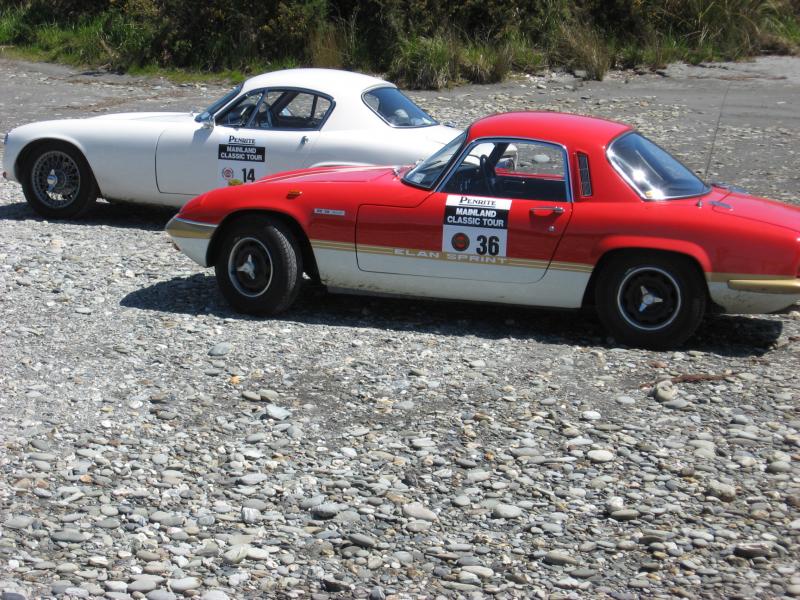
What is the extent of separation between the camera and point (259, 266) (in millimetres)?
7188

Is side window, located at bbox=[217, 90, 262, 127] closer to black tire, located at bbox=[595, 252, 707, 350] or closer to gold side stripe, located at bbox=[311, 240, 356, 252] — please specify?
gold side stripe, located at bbox=[311, 240, 356, 252]

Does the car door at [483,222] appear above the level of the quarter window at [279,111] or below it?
below

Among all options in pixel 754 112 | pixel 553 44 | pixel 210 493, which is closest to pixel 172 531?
pixel 210 493

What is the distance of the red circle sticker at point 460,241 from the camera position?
671 centimetres

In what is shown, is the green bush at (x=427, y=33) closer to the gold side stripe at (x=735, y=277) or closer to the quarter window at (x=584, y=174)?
the quarter window at (x=584, y=174)

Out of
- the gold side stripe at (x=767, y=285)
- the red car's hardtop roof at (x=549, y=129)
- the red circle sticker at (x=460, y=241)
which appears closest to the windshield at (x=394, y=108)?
the red car's hardtop roof at (x=549, y=129)

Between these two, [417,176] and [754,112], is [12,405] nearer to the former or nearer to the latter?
[417,176]

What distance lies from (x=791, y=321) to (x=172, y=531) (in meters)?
4.58

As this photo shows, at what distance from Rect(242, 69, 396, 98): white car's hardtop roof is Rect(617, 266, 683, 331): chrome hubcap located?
3867 millimetres

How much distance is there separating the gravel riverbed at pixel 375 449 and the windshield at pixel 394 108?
232 cm

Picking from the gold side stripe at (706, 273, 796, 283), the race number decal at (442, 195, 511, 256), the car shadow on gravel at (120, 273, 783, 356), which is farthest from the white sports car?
the gold side stripe at (706, 273, 796, 283)

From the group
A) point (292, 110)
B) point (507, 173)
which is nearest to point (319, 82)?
point (292, 110)

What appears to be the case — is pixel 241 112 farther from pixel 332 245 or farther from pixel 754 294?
pixel 754 294

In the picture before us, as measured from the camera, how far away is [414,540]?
4.37 metres
